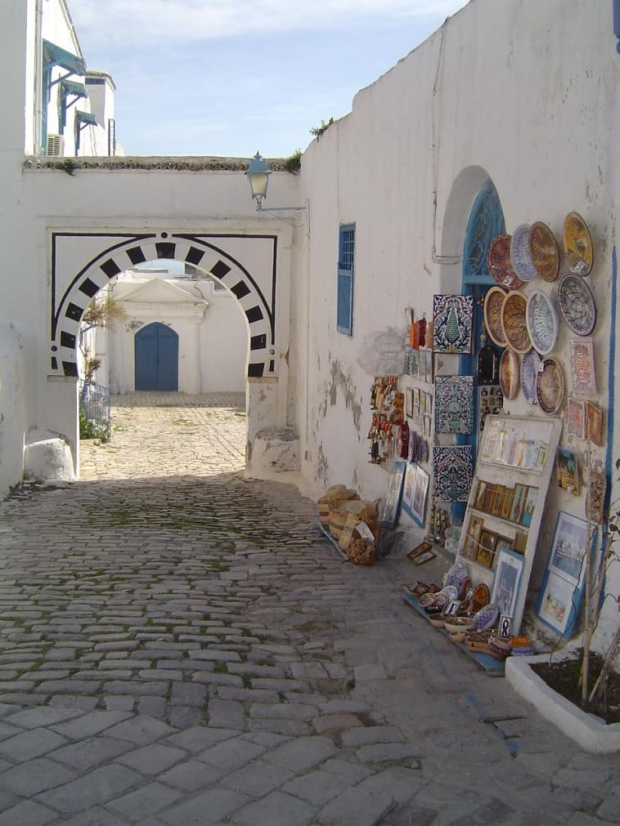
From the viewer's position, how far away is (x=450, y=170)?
6527mm

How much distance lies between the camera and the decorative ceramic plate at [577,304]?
4622mm

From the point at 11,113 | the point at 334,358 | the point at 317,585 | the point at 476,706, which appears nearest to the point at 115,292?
the point at 11,113

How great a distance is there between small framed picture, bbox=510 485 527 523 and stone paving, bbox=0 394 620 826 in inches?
30.5

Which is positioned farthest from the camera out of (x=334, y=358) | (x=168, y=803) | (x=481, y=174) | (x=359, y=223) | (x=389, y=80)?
(x=334, y=358)

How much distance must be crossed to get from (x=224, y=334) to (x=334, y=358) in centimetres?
1647

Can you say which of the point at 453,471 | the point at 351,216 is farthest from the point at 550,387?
the point at 351,216

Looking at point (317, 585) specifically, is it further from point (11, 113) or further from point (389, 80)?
A: point (11, 113)

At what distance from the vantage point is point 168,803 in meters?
3.50

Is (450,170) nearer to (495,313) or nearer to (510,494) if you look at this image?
(495,313)

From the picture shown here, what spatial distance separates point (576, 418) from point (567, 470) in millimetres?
269

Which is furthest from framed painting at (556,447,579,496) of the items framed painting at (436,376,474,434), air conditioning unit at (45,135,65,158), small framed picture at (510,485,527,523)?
air conditioning unit at (45,135,65,158)

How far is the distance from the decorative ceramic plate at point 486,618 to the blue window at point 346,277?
14.7 feet

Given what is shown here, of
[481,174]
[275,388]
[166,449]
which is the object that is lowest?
[166,449]

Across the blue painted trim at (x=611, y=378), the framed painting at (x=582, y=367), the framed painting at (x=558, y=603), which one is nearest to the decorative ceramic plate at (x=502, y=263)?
the framed painting at (x=582, y=367)
